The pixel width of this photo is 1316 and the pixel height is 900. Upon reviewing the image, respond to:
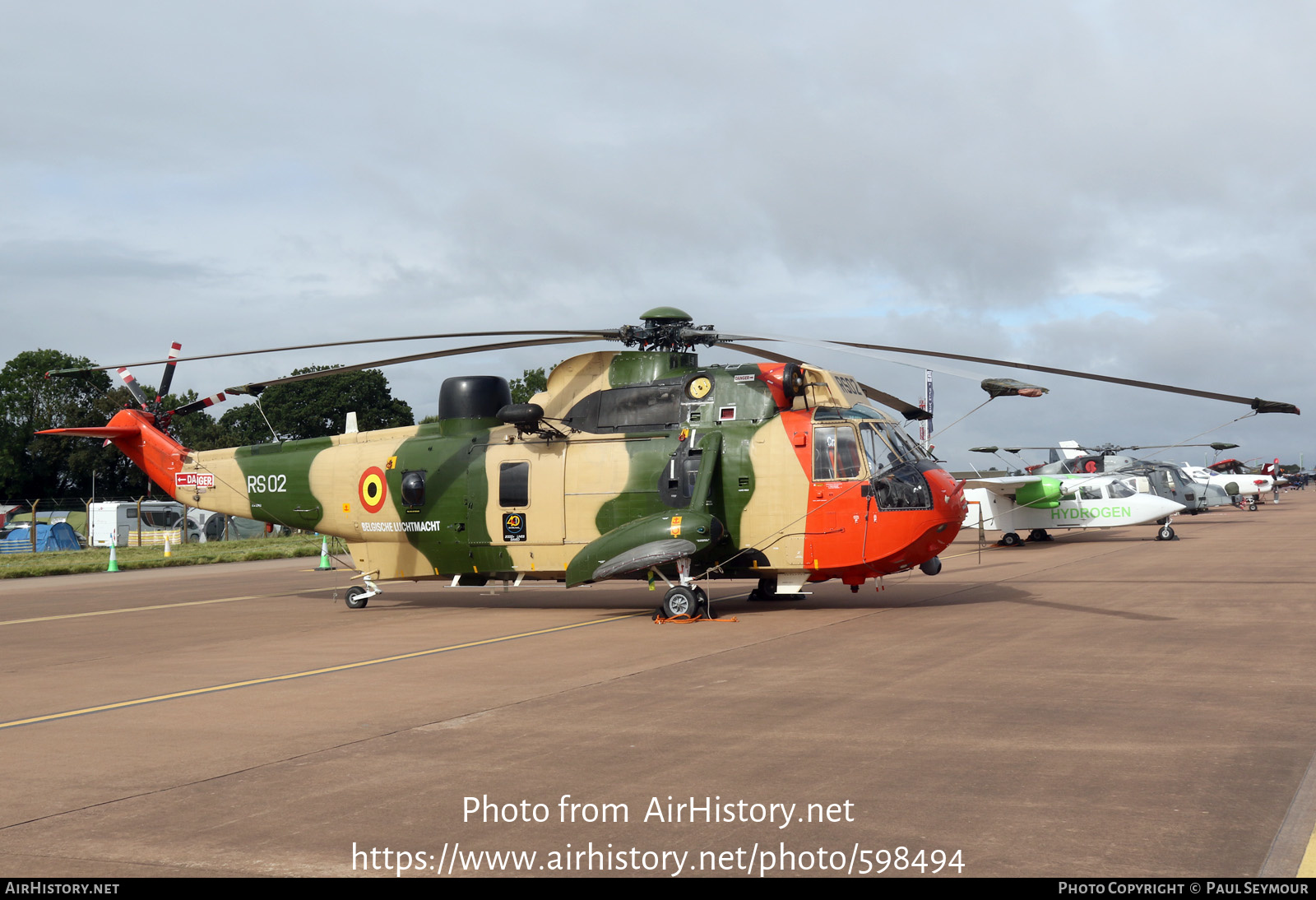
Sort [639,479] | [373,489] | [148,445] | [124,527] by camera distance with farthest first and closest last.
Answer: [124,527], [148,445], [373,489], [639,479]

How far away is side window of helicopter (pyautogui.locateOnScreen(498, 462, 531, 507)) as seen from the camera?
17422mm

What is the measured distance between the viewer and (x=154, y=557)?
3416cm

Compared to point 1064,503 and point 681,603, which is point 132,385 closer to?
point 681,603

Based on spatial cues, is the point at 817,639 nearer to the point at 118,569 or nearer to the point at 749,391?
the point at 749,391

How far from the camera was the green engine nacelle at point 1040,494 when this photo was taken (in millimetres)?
34062

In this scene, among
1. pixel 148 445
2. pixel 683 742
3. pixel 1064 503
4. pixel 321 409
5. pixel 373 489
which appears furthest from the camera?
pixel 321 409

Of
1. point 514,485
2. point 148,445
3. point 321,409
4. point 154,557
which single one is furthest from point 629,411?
point 321,409

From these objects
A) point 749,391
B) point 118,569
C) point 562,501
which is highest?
point 749,391

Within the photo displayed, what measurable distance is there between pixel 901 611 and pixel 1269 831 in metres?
11.0

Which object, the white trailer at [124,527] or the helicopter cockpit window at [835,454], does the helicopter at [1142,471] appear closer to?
the helicopter cockpit window at [835,454]

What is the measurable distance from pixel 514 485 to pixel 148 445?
328 inches
